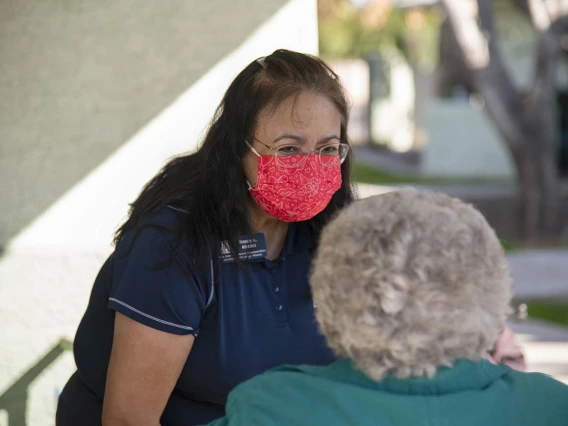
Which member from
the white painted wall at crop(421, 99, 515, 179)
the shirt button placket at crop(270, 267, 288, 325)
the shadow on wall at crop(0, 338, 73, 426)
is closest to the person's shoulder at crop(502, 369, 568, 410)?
the shirt button placket at crop(270, 267, 288, 325)

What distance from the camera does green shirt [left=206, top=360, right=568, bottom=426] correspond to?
1619mm

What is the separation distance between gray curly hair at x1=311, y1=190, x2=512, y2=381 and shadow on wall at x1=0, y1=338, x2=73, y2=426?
79.8 inches

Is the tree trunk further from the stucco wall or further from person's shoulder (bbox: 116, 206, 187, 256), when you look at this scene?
person's shoulder (bbox: 116, 206, 187, 256)

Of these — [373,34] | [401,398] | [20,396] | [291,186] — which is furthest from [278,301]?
[373,34]

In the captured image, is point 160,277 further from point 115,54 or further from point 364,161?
point 364,161

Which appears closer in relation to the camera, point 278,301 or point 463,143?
point 278,301

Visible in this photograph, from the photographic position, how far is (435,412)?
1.61m

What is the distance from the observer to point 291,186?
2576 mm

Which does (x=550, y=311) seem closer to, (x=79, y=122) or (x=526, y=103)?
(x=526, y=103)

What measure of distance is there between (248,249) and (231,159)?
0.27 m

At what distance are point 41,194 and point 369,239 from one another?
220 cm

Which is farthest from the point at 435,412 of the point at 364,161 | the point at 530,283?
the point at 364,161

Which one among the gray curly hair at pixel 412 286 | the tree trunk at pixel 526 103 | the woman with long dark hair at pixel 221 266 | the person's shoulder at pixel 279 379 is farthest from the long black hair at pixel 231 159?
→ the tree trunk at pixel 526 103

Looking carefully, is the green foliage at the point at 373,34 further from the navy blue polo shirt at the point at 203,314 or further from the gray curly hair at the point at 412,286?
the gray curly hair at the point at 412,286
